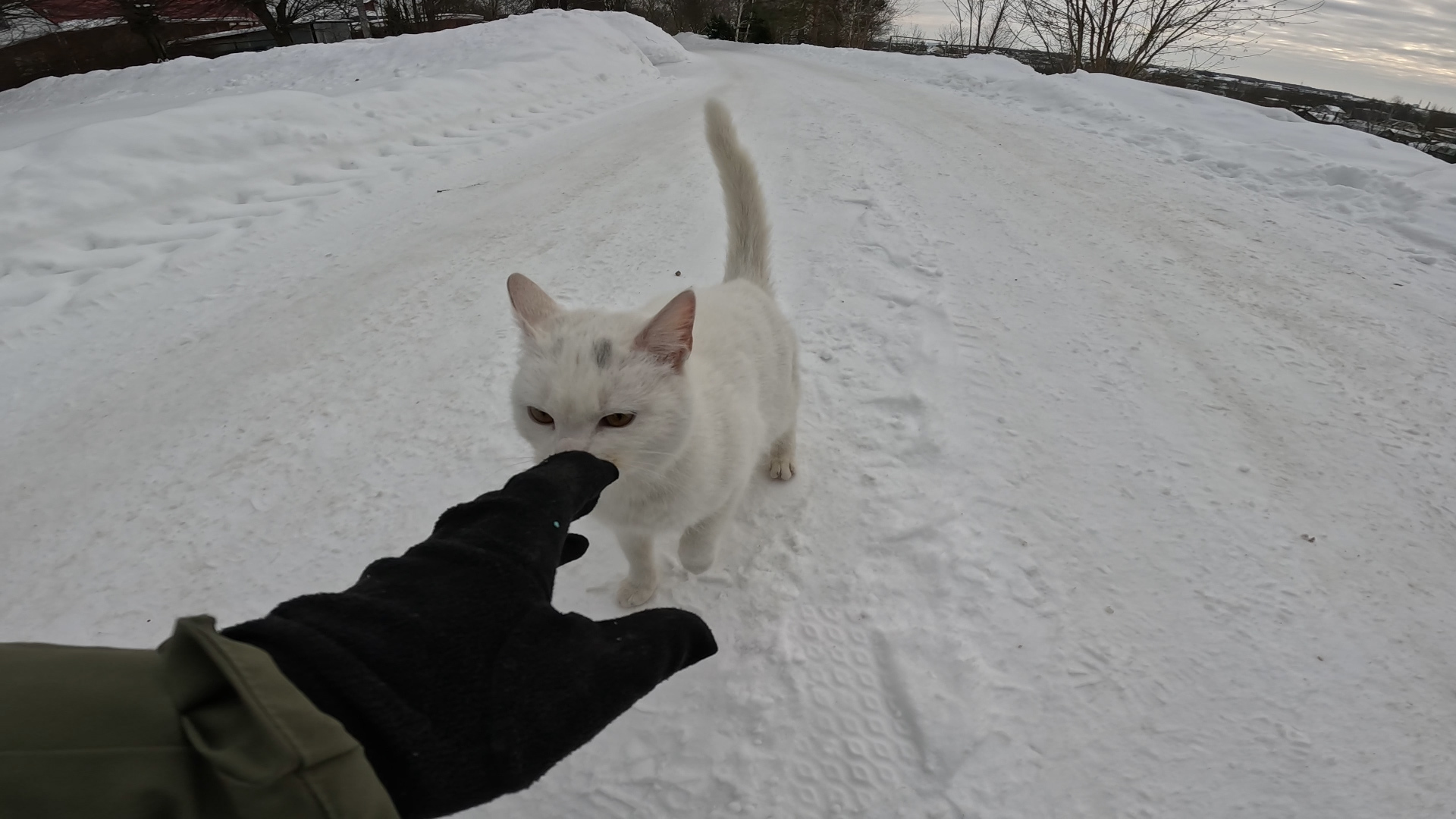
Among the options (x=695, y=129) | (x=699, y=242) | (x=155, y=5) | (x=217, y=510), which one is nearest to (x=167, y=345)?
(x=217, y=510)

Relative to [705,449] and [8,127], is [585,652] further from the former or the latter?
[8,127]

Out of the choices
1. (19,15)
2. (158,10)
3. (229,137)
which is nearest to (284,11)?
(158,10)

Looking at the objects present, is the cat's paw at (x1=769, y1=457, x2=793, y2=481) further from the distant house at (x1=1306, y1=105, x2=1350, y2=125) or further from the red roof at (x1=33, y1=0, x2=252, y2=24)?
the red roof at (x1=33, y1=0, x2=252, y2=24)

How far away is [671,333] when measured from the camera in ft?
5.69

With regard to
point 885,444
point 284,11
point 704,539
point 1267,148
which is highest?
point 284,11

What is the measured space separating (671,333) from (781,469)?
41.8 inches

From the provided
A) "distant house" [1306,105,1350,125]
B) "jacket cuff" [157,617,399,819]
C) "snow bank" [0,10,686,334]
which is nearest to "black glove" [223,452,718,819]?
"jacket cuff" [157,617,399,819]

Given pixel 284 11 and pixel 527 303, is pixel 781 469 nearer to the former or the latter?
pixel 527 303

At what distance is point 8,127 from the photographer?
9.83 meters

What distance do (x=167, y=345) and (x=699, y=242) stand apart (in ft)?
10.2

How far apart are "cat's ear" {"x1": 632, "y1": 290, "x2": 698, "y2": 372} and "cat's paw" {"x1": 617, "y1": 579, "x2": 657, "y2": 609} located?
2.67 ft

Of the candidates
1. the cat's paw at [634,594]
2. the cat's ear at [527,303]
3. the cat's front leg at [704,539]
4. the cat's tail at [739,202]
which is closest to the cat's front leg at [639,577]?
the cat's paw at [634,594]

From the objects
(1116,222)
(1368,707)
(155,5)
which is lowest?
(1368,707)

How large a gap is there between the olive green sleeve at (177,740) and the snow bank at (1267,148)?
21.5 ft
